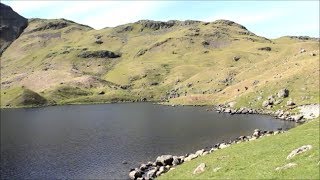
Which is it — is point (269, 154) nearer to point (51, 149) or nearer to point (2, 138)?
point (51, 149)

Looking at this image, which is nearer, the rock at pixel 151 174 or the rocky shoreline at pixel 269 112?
the rock at pixel 151 174

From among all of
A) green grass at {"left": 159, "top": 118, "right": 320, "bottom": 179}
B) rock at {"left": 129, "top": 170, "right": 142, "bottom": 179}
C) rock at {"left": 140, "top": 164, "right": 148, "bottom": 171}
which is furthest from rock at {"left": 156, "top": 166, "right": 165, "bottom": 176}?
green grass at {"left": 159, "top": 118, "right": 320, "bottom": 179}

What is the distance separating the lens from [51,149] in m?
105

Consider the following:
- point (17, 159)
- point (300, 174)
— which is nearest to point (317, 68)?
point (17, 159)

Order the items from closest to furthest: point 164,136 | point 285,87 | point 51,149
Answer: point 51,149
point 164,136
point 285,87

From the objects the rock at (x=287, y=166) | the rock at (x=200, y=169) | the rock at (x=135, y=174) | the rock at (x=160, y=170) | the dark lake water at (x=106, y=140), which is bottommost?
the dark lake water at (x=106, y=140)

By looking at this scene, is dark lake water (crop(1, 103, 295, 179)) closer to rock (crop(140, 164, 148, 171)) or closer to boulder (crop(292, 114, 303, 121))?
rock (crop(140, 164, 148, 171))

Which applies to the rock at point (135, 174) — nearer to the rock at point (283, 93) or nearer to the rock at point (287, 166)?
the rock at point (287, 166)

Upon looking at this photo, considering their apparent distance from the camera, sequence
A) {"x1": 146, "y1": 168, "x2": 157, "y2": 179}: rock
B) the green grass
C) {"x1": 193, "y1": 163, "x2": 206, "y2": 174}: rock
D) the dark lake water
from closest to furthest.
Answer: the green grass
{"x1": 193, "y1": 163, "x2": 206, "y2": 174}: rock
{"x1": 146, "y1": 168, "x2": 157, "y2": 179}: rock
the dark lake water

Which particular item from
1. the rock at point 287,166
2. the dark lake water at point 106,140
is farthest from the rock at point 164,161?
the rock at point 287,166

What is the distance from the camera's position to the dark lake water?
83688mm

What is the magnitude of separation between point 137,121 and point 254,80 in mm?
60145

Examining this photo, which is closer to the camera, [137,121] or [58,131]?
[58,131]

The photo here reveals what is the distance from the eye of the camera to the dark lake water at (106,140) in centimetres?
8369
